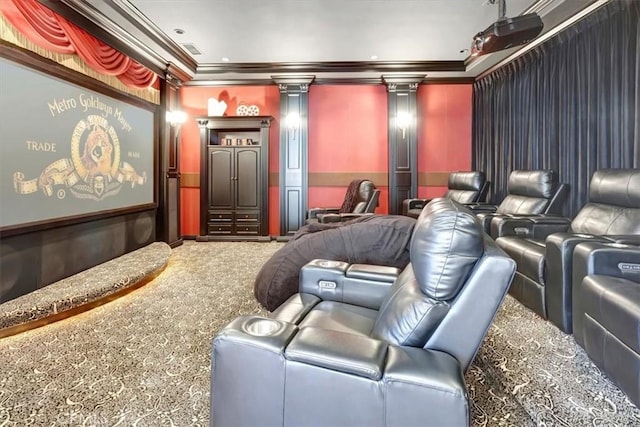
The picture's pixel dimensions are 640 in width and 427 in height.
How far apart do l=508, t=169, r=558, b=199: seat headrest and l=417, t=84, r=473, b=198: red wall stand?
6.44 feet

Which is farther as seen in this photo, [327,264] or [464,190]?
[464,190]

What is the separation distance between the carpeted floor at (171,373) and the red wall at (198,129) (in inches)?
132

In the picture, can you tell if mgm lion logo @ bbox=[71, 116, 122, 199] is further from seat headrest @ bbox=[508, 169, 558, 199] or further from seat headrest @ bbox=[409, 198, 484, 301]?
seat headrest @ bbox=[508, 169, 558, 199]

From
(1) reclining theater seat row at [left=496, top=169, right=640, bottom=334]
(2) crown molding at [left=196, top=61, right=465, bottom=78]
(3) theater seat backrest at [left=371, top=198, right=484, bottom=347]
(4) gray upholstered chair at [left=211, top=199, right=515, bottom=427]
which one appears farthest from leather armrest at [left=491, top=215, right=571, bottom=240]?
(2) crown molding at [left=196, top=61, right=465, bottom=78]

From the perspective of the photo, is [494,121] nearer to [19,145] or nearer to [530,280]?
[530,280]

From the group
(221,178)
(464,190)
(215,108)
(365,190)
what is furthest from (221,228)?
(464,190)

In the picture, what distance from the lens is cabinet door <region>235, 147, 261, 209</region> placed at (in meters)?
6.07

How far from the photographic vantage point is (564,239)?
243cm

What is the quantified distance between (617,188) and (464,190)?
259 centimetres

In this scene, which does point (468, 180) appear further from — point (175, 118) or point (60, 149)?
point (60, 149)

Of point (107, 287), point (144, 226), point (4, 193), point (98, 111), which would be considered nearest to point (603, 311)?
point (107, 287)

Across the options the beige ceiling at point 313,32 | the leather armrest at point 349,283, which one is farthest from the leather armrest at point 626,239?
the beige ceiling at point 313,32

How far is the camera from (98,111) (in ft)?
12.5

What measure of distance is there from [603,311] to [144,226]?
16.1ft
